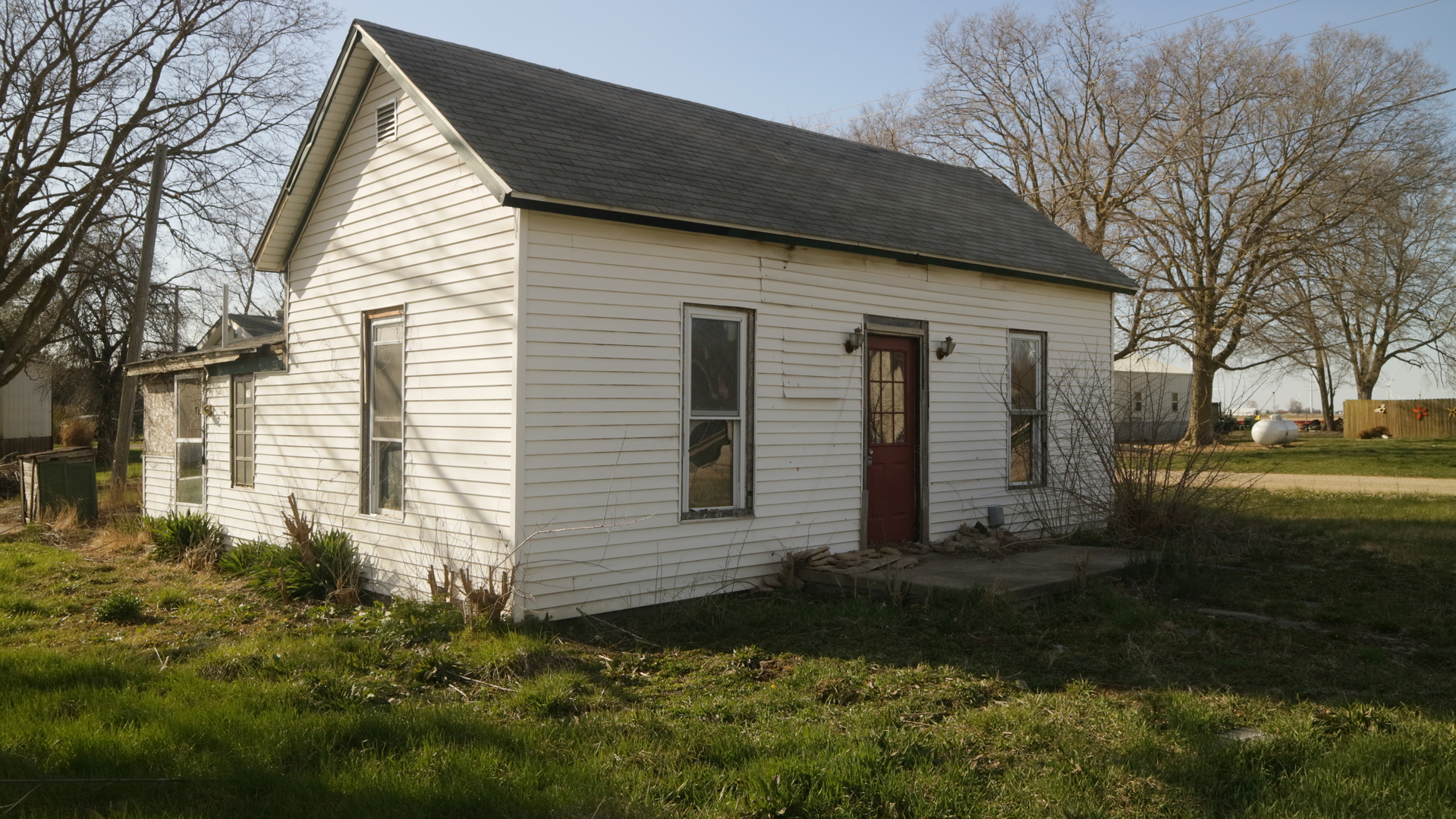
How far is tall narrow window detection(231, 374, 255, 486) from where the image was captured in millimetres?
11664

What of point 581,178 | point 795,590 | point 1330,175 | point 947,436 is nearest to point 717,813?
point 795,590

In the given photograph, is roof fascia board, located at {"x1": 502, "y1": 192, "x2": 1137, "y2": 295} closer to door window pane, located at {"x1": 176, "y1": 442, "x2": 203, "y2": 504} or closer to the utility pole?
door window pane, located at {"x1": 176, "y1": 442, "x2": 203, "y2": 504}

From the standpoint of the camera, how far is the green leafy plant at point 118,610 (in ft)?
27.0

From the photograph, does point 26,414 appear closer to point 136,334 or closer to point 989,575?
point 136,334

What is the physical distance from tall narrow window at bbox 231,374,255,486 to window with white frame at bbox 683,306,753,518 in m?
5.81

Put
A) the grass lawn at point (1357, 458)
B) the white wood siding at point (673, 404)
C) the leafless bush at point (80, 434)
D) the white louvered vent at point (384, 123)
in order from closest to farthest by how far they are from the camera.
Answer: the white wood siding at point (673, 404) < the white louvered vent at point (384, 123) < the grass lawn at point (1357, 458) < the leafless bush at point (80, 434)

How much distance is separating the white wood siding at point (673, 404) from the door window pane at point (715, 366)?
0.22m

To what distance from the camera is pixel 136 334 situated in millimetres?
15836

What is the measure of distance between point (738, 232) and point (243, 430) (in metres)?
6.77

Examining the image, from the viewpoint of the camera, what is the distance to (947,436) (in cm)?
1104

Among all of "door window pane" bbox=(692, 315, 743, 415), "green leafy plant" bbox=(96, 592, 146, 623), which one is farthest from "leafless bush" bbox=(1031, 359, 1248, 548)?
"green leafy plant" bbox=(96, 592, 146, 623)

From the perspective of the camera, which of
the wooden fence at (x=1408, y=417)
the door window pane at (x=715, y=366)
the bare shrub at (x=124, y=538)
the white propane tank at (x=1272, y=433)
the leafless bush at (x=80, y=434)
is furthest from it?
the wooden fence at (x=1408, y=417)

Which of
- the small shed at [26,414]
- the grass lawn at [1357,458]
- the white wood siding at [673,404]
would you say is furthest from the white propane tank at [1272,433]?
the small shed at [26,414]

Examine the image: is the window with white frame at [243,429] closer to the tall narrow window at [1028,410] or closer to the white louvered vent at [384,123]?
the white louvered vent at [384,123]
